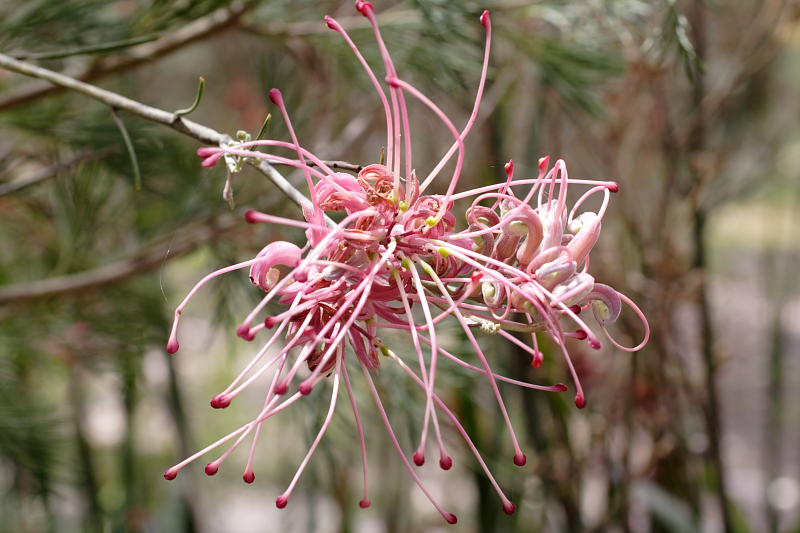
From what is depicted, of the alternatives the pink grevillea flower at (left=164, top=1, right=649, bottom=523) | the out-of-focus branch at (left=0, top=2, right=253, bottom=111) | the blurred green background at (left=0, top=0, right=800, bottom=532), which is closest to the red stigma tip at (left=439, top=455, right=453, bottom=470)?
the pink grevillea flower at (left=164, top=1, right=649, bottom=523)

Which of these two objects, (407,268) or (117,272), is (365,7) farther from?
(117,272)

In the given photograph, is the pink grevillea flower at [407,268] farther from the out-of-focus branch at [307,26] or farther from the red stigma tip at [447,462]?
the out-of-focus branch at [307,26]

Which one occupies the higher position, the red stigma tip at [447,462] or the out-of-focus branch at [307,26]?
the out-of-focus branch at [307,26]

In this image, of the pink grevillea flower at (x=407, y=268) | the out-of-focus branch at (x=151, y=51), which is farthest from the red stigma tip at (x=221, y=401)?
the out-of-focus branch at (x=151, y=51)

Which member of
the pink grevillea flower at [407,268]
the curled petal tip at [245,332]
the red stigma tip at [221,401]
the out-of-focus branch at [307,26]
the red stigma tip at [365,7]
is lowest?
the red stigma tip at [221,401]

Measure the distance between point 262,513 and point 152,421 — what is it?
0.38 meters

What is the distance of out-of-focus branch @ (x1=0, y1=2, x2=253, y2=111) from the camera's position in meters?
0.43

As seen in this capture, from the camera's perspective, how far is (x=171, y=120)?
Result: 249mm

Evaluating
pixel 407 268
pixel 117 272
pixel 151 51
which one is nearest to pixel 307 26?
pixel 151 51

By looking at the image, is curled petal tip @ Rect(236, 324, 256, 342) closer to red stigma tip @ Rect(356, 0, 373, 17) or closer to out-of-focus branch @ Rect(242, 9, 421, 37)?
red stigma tip @ Rect(356, 0, 373, 17)

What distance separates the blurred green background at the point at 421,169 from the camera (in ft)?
1.50

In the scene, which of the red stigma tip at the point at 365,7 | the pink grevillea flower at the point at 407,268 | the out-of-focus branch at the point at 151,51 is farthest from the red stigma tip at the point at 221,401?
the out-of-focus branch at the point at 151,51

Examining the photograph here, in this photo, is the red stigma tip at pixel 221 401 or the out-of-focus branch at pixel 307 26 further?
the out-of-focus branch at pixel 307 26

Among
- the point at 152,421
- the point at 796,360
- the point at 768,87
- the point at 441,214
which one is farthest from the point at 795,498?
the point at 441,214
